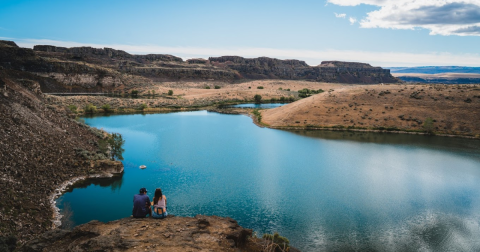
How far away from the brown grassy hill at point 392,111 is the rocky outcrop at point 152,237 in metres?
45.0

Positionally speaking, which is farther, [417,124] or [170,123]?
[170,123]

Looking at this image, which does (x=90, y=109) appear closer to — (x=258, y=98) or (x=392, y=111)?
(x=258, y=98)

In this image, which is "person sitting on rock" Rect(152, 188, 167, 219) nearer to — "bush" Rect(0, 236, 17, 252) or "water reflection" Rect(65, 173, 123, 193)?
"bush" Rect(0, 236, 17, 252)

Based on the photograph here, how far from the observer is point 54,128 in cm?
2995

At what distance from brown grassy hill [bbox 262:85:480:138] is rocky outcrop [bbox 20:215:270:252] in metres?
45.0

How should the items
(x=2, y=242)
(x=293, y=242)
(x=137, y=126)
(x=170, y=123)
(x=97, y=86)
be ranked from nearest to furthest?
Result: (x=2, y=242) < (x=293, y=242) < (x=137, y=126) < (x=170, y=123) < (x=97, y=86)

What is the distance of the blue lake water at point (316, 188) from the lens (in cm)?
1855

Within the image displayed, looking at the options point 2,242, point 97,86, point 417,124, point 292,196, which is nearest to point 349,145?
point 417,124

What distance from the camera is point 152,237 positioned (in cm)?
1158

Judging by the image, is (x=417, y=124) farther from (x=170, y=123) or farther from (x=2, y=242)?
(x=2, y=242)

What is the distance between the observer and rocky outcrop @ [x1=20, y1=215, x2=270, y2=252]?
10.9 meters

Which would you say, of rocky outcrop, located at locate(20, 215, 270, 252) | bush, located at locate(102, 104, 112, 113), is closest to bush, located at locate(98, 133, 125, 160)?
rocky outcrop, located at locate(20, 215, 270, 252)

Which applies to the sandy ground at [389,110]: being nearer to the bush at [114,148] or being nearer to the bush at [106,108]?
the bush at [106,108]

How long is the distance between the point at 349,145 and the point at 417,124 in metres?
19.2
